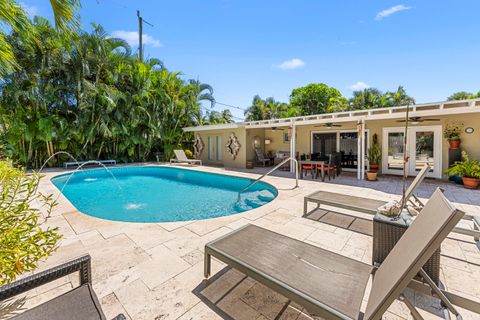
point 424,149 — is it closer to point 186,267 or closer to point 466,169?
point 466,169

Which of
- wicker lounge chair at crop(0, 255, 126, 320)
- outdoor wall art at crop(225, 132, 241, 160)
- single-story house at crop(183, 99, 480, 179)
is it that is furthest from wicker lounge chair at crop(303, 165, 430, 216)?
outdoor wall art at crop(225, 132, 241, 160)

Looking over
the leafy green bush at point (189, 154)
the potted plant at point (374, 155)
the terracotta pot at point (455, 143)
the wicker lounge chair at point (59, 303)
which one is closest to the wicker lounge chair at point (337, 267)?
the wicker lounge chair at point (59, 303)

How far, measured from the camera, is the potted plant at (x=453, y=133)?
8.38 metres

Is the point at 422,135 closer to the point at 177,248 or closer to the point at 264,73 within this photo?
the point at 177,248

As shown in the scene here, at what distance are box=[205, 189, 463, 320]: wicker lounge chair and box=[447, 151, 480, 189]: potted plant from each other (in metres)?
7.70

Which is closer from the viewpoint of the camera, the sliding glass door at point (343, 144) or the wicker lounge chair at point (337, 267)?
the wicker lounge chair at point (337, 267)

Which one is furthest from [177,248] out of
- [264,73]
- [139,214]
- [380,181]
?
[264,73]

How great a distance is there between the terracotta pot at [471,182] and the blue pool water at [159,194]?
21.0ft

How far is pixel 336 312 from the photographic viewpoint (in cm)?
158

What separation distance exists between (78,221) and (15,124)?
10904 millimetres

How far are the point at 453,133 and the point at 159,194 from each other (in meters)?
11.7

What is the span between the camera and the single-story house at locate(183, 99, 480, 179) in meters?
8.20

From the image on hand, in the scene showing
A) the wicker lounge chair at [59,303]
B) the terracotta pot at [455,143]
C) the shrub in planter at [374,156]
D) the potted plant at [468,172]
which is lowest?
the wicker lounge chair at [59,303]

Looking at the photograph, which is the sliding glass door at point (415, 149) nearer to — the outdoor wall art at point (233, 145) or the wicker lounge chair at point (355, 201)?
the wicker lounge chair at point (355, 201)
